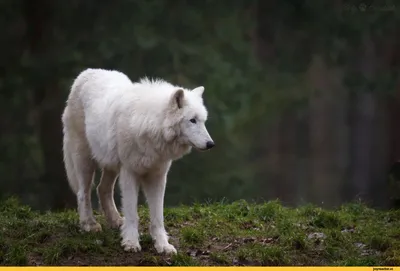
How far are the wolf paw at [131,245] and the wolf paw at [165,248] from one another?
16 cm

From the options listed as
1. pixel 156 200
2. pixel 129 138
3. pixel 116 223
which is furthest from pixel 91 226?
pixel 129 138

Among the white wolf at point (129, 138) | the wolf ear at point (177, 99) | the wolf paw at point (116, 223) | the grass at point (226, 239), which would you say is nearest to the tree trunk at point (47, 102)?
the grass at point (226, 239)

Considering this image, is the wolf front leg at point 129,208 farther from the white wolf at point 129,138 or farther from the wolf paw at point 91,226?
the wolf paw at point 91,226

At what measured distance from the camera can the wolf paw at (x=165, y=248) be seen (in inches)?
215

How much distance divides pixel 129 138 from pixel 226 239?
1.46 meters

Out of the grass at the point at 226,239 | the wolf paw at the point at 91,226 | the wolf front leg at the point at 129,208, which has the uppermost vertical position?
the wolf front leg at the point at 129,208

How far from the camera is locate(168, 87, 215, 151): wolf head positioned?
523 cm

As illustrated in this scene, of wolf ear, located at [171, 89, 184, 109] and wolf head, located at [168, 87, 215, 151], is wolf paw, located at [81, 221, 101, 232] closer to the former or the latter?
wolf head, located at [168, 87, 215, 151]

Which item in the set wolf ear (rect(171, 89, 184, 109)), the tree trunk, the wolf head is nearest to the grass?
the wolf head

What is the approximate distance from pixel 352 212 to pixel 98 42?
4.61 m

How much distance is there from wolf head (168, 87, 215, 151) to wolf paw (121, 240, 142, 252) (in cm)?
100

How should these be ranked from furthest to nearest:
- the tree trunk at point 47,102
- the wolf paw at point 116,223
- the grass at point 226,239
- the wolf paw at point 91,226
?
the tree trunk at point 47,102, the wolf paw at point 116,223, the wolf paw at point 91,226, the grass at point 226,239

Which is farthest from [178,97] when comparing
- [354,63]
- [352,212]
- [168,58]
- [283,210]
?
[354,63]

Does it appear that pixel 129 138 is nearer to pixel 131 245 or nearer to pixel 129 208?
pixel 129 208
